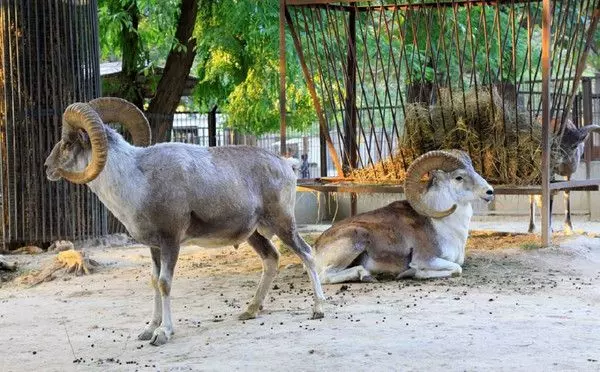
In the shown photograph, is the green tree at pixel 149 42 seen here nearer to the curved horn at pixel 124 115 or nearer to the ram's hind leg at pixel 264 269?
the curved horn at pixel 124 115

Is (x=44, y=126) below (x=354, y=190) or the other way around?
the other way around

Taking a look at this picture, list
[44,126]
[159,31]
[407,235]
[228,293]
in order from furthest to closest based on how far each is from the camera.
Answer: [159,31] < [44,126] < [407,235] < [228,293]

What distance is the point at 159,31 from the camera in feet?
66.5

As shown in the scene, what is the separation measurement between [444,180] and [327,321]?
13.0 ft

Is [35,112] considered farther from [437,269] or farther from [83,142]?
[83,142]

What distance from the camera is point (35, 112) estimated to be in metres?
16.7

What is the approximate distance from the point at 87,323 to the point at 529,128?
23.9ft

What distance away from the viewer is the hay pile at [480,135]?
14.2 m

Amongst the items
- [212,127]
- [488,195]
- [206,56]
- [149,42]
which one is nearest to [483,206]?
[212,127]

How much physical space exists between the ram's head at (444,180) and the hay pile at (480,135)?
1654mm

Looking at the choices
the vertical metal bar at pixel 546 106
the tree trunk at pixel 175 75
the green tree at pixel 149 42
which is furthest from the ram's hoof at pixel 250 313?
the tree trunk at pixel 175 75

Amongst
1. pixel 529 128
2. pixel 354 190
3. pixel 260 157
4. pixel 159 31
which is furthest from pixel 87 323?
pixel 159 31

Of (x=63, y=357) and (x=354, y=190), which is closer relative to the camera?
(x=63, y=357)

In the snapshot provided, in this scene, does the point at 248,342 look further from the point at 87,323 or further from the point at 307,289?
the point at 307,289
